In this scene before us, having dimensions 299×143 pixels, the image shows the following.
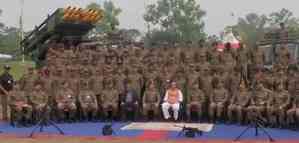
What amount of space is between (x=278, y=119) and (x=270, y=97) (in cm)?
60

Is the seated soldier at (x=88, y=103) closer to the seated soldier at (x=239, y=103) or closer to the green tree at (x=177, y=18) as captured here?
the seated soldier at (x=239, y=103)

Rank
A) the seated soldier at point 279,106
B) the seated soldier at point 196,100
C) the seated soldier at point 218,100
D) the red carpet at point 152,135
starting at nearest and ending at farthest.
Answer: the red carpet at point 152,135
the seated soldier at point 279,106
the seated soldier at point 218,100
the seated soldier at point 196,100

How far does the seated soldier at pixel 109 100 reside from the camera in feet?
59.2

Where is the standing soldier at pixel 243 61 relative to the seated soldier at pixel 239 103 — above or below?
above

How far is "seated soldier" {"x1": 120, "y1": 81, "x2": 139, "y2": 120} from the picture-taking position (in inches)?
705

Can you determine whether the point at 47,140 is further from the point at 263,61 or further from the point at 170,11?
the point at 170,11

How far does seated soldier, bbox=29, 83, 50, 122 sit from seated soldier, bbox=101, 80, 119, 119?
166 centimetres

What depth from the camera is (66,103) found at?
58.7ft

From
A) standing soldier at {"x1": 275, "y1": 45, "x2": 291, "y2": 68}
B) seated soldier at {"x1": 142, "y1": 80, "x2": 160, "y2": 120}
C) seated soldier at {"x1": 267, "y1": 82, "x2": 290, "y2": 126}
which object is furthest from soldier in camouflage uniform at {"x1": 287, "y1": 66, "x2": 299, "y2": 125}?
seated soldier at {"x1": 142, "y1": 80, "x2": 160, "y2": 120}

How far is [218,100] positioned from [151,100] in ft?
6.43

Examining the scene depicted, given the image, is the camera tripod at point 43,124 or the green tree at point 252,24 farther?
the green tree at point 252,24

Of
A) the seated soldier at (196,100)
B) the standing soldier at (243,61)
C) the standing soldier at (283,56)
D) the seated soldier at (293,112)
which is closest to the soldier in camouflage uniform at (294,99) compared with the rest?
the seated soldier at (293,112)

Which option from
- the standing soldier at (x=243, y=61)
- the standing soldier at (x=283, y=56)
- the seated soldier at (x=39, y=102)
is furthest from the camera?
the standing soldier at (x=243, y=61)

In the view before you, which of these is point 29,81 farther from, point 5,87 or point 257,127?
point 257,127
